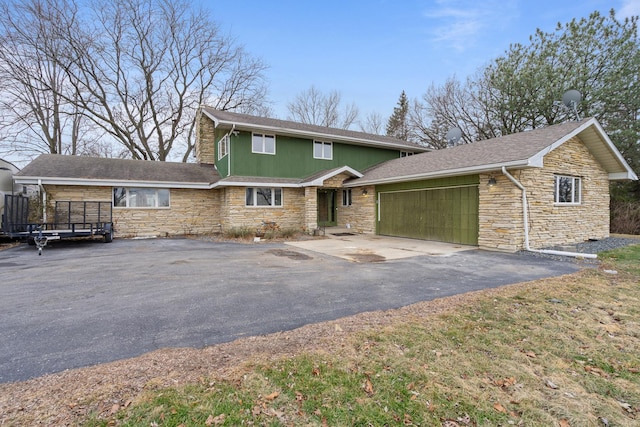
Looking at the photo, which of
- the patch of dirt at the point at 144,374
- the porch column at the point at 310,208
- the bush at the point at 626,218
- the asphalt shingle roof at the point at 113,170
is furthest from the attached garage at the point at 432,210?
the bush at the point at 626,218

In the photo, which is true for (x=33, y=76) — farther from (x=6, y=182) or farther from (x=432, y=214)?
(x=432, y=214)

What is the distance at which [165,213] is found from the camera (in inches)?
560

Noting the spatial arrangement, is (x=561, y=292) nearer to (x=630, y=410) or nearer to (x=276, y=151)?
(x=630, y=410)

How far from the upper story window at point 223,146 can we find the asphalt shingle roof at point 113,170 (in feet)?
3.84

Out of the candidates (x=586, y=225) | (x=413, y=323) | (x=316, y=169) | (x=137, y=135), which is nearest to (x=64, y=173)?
(x=316, y=169)

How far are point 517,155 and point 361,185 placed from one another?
22.6 ft

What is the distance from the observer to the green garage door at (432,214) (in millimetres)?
10445

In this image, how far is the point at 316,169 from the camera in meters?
16.1

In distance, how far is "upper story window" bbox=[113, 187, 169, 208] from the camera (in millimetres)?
13391

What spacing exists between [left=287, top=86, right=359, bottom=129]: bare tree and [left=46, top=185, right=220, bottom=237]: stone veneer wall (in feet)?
57.0

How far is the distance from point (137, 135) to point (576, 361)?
27.7m

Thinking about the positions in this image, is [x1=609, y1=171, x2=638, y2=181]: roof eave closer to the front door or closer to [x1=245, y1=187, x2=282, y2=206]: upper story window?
the front door

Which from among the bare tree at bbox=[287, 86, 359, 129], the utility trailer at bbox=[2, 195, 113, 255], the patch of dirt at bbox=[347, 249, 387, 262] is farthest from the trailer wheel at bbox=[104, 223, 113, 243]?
the bare tree at bbox=[287, 86, 359, 129]

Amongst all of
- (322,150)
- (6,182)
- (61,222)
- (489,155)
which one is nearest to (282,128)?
(322,150)
